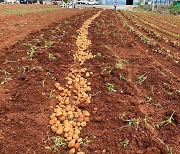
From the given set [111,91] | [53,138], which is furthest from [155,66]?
[53,138]

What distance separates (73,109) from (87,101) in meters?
0.38

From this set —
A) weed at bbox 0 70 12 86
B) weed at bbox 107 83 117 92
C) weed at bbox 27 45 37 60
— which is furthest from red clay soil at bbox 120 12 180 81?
weed at bbox 0 70 12 86

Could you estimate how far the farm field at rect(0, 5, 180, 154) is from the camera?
3779 mm

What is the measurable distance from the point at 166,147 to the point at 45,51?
13.7 ft

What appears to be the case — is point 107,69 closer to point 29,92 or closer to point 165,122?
point 29,92

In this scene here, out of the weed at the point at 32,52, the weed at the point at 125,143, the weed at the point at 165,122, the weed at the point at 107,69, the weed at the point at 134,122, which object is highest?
the weed at the point at 32,52

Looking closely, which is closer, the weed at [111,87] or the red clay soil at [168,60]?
the weed at [111,87]

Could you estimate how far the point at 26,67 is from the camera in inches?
231

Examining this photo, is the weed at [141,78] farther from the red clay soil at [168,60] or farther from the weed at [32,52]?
the weed at [32,52]

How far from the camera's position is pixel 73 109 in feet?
14.8

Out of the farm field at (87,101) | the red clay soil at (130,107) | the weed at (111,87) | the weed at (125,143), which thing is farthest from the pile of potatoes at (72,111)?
the weed at (125,143)

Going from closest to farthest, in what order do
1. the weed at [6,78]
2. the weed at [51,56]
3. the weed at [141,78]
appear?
the weed at [6,78]
the weed at [141,78]
the weed at [51,56]

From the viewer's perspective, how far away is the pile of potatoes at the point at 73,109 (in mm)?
3883

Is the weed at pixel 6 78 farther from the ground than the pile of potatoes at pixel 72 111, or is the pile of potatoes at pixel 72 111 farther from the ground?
the weed at pixel 6 78
